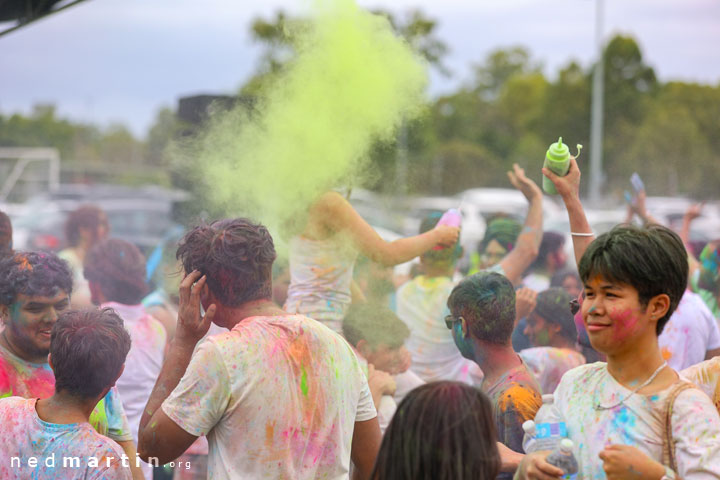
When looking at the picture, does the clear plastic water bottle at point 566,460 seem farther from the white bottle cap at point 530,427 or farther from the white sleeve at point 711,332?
the white sleeve at point 711,332

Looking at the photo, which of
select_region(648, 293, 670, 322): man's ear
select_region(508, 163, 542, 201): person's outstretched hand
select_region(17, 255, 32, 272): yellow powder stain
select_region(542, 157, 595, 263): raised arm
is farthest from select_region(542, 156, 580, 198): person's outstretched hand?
select_region(17, 255, 32, 272): yellow powder stain

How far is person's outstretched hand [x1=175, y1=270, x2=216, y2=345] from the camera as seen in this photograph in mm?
2582

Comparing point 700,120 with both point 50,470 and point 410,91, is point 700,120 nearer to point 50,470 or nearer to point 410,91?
point 410,91

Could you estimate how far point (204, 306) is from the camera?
266 cm

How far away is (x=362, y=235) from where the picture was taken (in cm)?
364

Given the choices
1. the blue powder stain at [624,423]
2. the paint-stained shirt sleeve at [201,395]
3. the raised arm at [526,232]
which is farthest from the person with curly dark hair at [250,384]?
the raised arm at [526,232]

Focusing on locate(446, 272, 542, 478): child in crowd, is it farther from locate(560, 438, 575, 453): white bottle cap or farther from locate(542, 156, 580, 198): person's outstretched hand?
locate(560, 438, 575, 453): white bottle cap

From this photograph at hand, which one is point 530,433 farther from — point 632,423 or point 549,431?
point 632,423

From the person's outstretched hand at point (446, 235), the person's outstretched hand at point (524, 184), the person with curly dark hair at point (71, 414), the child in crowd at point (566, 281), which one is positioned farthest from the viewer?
the child in crowd at point (566, 281)

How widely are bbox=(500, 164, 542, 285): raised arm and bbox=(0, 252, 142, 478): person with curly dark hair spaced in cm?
234

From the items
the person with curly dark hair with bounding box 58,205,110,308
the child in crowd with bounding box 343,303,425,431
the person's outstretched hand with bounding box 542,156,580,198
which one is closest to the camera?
the person's outstretched hand with bounding box 542,156,580,198

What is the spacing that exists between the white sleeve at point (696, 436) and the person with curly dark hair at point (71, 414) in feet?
Answer: 5.44

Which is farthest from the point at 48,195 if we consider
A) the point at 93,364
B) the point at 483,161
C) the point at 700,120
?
the point at 700,120

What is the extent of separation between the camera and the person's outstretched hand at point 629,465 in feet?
6.49
